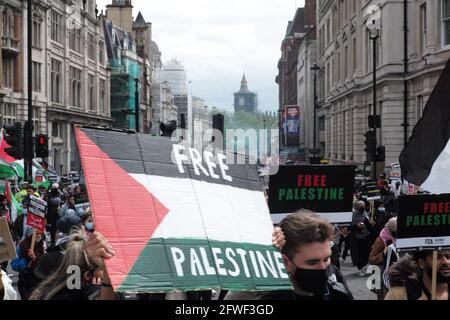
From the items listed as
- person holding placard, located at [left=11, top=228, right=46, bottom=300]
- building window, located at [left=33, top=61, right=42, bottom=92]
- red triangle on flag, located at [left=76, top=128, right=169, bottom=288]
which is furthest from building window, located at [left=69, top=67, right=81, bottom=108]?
red triangle on flag, located at [left=76, top=128, right=169, bottom=288]

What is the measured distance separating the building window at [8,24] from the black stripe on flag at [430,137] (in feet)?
129

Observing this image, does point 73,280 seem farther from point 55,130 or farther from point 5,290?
point 55,130

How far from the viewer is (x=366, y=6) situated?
4619 centimetres

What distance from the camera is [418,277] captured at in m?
5.41

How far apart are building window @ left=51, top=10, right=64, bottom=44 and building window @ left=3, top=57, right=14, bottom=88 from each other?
31.0ft

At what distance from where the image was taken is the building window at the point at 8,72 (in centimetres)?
4372

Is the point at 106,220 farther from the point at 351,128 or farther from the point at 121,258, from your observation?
the point at 351,128

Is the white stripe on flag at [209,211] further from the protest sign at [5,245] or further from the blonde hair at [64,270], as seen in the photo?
the protest sign at [5,245]

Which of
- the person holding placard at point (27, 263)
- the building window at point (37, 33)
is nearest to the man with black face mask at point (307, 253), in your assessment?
the person holding placard at point (27, 263)

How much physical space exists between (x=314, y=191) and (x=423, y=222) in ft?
3.01

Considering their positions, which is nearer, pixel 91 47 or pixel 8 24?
pixel 8 24

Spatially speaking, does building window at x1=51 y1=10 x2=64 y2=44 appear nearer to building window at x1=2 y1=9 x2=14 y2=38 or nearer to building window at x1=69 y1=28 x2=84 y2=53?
building window at x1=69 y1=28 x2=84 y2=53

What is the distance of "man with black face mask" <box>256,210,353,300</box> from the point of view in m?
4.17

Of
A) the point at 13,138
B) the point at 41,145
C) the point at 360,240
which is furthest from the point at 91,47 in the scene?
the point at 360,240
